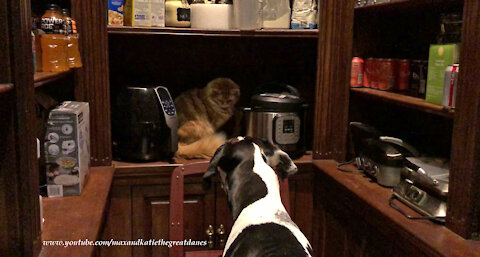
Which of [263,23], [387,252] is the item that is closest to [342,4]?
[263,23]

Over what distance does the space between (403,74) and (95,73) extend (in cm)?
136

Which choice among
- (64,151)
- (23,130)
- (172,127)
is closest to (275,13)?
(172,127)

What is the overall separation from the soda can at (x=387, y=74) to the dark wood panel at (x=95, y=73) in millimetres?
1239

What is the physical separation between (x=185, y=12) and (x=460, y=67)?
1326 mm

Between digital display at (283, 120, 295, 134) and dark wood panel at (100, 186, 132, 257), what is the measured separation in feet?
2.61

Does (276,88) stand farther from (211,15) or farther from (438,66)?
(438,66)

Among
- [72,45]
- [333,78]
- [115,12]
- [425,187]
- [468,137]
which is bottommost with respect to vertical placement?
[425,187]

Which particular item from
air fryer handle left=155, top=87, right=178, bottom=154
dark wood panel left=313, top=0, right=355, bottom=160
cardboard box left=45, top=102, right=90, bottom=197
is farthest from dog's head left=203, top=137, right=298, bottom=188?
Answer: dark wood panel left=313, top=0, right=355, bottom=160

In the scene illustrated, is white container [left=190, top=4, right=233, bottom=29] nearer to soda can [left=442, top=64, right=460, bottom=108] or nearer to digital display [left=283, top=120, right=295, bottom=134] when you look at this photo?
digital display [left=283, top=120, right=295, bottom=134]

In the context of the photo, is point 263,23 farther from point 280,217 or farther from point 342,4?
point 280,217

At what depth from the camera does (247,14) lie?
7.59 feet

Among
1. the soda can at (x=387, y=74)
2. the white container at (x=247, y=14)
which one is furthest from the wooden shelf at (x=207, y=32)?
the soda can at (x=387, y=74)

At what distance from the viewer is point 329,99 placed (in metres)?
2.38

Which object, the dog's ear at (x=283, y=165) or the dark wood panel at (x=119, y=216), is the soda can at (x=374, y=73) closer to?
the dog's ear at (x=283, y=165)
